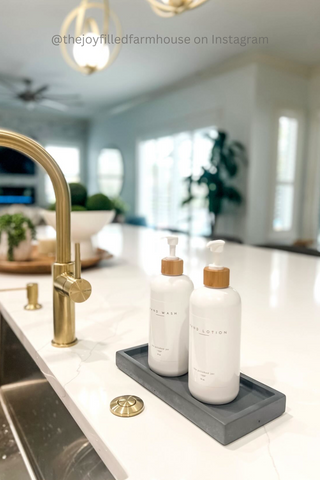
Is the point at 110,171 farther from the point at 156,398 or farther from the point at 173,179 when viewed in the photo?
the point at 156,398

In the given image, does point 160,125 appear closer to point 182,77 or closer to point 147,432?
point 182,77

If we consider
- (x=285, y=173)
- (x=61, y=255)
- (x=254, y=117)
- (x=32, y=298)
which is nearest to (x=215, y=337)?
(x=61, y=255)

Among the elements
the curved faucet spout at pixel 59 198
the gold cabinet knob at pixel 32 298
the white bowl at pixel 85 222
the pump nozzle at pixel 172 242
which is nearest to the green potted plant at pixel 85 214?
the white bowl at pixel 85 222

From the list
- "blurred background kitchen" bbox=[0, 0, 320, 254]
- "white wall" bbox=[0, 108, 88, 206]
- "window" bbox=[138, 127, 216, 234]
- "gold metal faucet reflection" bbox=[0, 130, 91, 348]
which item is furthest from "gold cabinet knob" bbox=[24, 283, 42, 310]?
"white wall" bbox=[0, 108, 88, 206]

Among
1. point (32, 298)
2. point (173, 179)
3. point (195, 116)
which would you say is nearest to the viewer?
point (32, 298)

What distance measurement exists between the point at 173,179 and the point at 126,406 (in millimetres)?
5470

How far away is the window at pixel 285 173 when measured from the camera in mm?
4801

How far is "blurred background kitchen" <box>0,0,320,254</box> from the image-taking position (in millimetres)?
3572

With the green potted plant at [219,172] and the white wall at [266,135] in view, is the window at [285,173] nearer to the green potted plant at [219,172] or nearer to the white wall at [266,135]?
the white wall at [266,135]

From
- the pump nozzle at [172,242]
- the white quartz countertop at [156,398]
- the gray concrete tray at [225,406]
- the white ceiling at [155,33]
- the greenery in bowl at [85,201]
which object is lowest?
the white quartz countertop at [156,398]

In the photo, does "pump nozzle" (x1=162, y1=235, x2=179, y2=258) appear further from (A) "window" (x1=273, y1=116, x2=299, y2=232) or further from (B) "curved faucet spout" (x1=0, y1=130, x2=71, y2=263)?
(A) "window" (x1=273, y1=116, x2=299, y2=232)

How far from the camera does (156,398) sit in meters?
0.53

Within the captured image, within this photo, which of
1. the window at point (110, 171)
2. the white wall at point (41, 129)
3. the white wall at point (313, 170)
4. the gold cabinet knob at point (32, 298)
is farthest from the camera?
the white wall at point (41, 129)

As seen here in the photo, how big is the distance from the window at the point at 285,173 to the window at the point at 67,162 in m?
4.58
